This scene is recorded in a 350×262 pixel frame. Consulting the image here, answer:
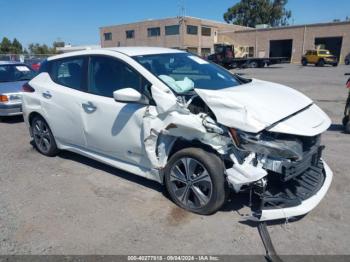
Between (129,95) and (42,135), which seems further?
(42,135)

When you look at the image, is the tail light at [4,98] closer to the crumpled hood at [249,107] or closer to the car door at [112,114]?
the car door at [112,114]

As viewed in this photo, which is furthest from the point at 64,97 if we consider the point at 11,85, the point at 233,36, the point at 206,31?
the point at 206,31

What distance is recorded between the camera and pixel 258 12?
266ft

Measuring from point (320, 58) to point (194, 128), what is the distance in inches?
1438

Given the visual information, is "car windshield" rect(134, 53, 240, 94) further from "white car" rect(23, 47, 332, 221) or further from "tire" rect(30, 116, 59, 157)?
"tire" rect(30, 116, 59, 157)

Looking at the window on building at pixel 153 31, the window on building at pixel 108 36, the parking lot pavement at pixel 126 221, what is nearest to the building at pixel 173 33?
the window on building at pixel 153 31

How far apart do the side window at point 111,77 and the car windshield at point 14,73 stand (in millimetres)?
6011

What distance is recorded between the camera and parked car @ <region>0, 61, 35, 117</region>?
7980 millimetres

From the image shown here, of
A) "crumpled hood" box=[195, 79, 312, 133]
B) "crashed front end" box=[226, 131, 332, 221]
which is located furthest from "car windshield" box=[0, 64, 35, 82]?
"crashed front end" box=[226, 131, 332, 221]

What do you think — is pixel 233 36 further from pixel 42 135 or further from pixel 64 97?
pixel 64 97

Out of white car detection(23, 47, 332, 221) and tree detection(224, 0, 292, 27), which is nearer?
white car detection(23, 47, 332, 221)

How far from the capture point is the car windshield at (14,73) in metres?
9.03

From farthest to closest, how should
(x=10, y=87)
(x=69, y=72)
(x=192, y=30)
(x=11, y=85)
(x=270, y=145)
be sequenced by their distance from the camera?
(x=192, y=30) → (x=11, y=85) → (x=10, y=87) → (x=69, y=72) → (x=270, y=145)

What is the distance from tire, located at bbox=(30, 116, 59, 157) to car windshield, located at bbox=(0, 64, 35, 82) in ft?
14.7
